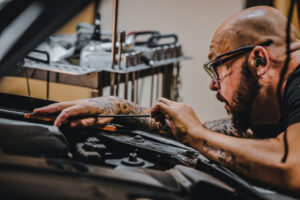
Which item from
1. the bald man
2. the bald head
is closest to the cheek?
the bald man

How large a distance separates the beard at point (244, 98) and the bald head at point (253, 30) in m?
0.09

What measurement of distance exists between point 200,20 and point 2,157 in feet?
11.7

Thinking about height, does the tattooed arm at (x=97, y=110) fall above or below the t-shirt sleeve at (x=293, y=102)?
below

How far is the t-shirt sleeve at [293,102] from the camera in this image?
1.00 metres

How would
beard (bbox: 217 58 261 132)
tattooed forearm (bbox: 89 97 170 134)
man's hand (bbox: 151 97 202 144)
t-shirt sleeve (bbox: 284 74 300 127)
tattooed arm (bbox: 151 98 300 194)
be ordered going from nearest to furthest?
tattooed arm (bbox: 151 98 300 194)
t-shirt sleeve (bbox: 284 74 300 127)
man's hand (bbox: 151 97 202 144)
beard (bbox: 217 58 261 132)
tattooed forearm (bbox: 89 97 170 134)

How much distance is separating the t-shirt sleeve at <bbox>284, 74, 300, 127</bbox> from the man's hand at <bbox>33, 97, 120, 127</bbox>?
2.32 ft

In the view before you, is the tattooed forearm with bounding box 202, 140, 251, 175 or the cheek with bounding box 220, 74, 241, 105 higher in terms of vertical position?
the cheek with bounding box 220, 74, 241, 105

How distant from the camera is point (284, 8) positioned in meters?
3.31

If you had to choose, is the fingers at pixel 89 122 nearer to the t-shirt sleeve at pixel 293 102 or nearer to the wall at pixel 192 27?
the t-shirt sleeve at pixel 293 102

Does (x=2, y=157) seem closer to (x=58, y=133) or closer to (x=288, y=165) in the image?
(x=58, y=133)

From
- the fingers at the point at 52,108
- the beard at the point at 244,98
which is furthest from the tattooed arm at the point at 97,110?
the beard at the point at 244,98

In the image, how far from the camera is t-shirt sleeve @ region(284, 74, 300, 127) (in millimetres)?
1004

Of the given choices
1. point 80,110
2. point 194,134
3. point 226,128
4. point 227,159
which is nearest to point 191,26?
point 226,128

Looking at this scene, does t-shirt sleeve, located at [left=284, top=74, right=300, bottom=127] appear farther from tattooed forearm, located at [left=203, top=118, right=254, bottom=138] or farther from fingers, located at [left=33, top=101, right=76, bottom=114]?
fingers, located at [left=33, top=101, right=76, bottom=114]
